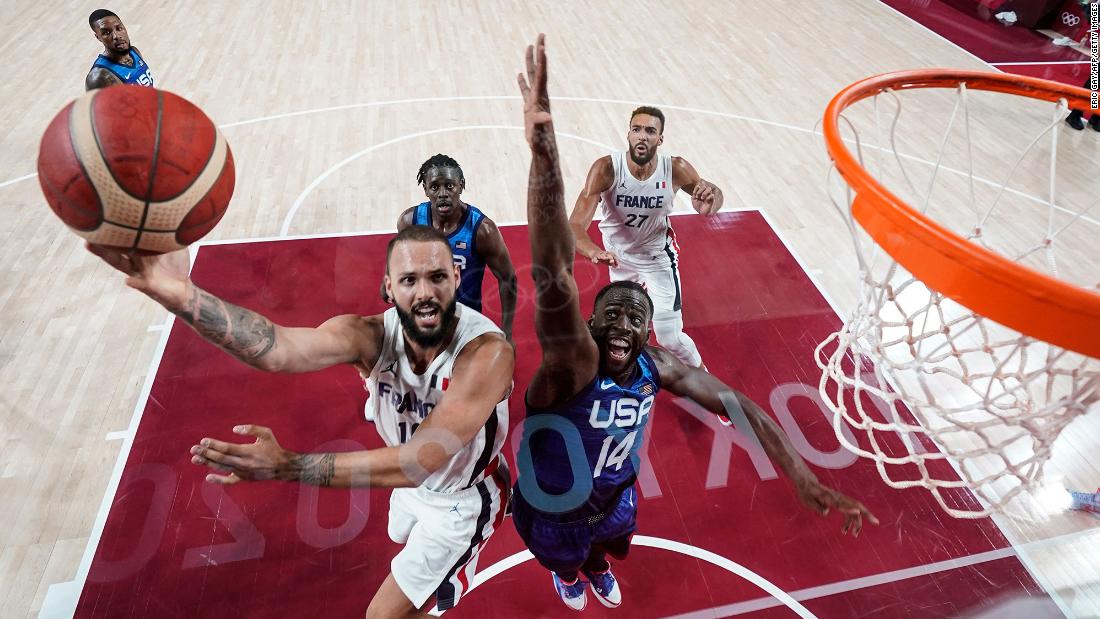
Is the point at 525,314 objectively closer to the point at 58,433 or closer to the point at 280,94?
the point at 58,433

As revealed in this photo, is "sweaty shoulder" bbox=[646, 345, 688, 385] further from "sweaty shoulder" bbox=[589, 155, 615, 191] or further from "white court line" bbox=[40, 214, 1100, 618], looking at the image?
"sweaty shoulder" bbox=[589, 155, 615, 191]

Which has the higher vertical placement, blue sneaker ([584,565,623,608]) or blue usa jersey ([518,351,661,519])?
blue usa jersey ([518,351,661,519])

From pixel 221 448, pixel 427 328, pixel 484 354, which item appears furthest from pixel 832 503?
pixel 221 448

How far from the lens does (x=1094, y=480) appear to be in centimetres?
397

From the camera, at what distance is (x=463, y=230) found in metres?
3.69

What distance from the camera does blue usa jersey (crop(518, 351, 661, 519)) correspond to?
2734mm

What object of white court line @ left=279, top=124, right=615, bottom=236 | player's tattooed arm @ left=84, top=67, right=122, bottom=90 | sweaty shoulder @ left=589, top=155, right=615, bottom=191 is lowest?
white court line @ left=279, top=124, right=615, bottom=236

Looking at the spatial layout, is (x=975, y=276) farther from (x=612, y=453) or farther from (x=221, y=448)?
(x=221, y=448)

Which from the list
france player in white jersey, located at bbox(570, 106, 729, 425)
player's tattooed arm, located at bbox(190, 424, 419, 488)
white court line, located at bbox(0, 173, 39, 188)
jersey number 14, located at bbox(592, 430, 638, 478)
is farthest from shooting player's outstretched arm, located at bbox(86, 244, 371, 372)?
white court line, located at bbox(0, 173, 39, 188)

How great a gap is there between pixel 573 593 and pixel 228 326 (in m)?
1.99

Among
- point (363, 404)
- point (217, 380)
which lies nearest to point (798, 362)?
point (363, 404)

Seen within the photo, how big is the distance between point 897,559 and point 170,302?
3.56 m

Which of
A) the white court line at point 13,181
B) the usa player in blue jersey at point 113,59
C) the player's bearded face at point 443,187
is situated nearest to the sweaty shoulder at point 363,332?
the player's bearded face at point 443,187

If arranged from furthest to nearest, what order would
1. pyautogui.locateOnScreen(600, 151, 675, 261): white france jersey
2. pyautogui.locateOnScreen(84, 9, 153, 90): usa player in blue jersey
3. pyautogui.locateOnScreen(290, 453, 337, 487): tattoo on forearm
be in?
pyautogui.locateOnScreen(84, 9, 153, 90): usa player in blue jersey → pyautogui.locateOnScreen(600, 151, 675, 261): white france jersey → pyautogui.locateOnScreen(290, 453, 337, 487): tattoo on forearm
